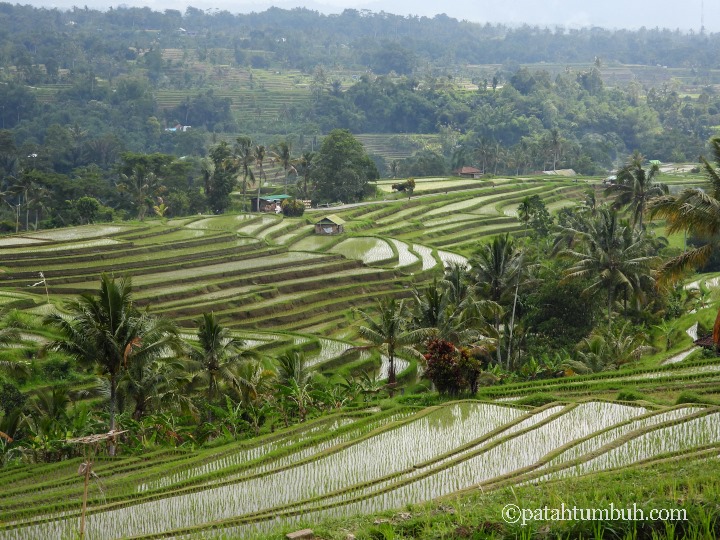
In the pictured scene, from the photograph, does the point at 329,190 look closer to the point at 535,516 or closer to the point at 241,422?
the point at 241,422

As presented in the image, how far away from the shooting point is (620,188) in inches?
1329

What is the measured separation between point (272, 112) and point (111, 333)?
3176 inches

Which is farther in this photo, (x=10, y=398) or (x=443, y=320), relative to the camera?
(x=443, y=320)

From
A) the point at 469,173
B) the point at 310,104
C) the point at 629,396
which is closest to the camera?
the point at 629,396

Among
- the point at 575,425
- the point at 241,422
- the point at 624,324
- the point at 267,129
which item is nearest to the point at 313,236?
the point at 624,324

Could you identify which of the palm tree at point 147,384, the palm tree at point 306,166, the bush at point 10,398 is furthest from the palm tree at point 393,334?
the palm tree at point 306,166

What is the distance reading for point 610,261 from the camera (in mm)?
23812

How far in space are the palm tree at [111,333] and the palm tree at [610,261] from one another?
1060 centimetres

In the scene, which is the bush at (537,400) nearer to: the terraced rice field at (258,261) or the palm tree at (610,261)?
the palm tree at (610,261)

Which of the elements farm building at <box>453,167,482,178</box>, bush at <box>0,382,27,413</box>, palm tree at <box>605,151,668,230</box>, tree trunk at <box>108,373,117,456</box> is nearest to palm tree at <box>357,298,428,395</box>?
tree trunk at <box>108,373,117,456</box>

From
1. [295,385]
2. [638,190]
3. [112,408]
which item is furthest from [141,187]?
[112,408]

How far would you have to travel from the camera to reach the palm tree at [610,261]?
78.1 feet

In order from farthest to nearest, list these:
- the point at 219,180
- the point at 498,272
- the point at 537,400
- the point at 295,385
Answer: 1. the point at 219,180
2. the point at 498,272
3. the point at 295,385
4. the point at 537,400

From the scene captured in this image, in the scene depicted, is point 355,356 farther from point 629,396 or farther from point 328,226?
point 328,226
